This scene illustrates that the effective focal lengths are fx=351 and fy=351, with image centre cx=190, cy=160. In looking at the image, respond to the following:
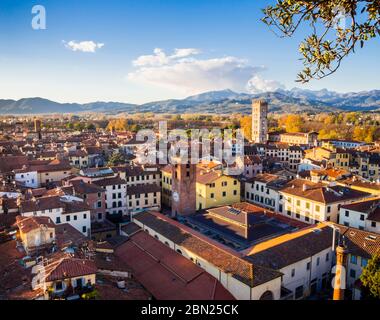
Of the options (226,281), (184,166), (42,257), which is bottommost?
(226,281)

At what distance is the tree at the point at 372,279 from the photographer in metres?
15.4

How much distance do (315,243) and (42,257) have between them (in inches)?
580

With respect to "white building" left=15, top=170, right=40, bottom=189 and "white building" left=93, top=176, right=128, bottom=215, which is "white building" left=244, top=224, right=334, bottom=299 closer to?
"white building" left=93, top=176, right=128, bottom=215

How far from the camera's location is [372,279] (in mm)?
15594

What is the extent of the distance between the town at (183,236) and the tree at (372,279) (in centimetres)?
110

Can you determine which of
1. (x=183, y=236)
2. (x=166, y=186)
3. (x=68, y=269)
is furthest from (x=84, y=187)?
(x=68, y=269)

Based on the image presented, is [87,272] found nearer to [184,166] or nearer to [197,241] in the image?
[197,241]

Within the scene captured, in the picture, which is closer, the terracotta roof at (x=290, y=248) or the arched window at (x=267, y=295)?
the arched window at (x=267, y=295)

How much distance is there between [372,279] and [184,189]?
16.9 m

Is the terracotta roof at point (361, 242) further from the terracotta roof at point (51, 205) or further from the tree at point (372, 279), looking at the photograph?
the terracotta roof at point (51, 205)

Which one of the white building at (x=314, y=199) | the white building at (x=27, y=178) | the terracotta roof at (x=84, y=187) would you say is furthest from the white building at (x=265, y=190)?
the white building at (x=27, y=178)

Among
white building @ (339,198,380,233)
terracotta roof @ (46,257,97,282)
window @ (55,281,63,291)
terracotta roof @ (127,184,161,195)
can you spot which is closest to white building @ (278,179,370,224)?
white building @ (339,198,380,233)

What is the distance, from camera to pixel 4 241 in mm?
20516
